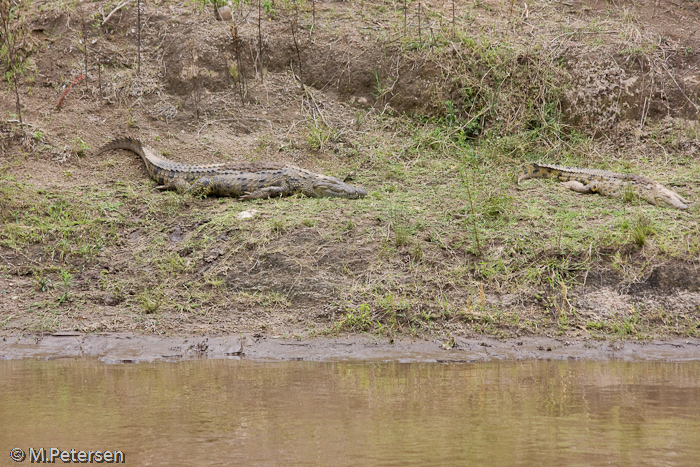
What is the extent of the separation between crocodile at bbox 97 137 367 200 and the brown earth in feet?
0.67

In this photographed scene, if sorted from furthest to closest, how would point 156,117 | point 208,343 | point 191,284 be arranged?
point 156,117 < point 191,284 < point 208,343

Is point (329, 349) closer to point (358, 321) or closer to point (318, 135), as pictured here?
point (358, 321)

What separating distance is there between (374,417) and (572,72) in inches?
263

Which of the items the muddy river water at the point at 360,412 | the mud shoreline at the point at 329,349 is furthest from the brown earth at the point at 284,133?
the muddy river water at the point at 360,412

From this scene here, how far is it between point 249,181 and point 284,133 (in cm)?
140

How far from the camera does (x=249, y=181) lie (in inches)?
283

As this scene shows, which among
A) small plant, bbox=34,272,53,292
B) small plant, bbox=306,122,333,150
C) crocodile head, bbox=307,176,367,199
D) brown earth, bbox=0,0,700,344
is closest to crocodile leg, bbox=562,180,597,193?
brown earth, bbox=0,0,700,344

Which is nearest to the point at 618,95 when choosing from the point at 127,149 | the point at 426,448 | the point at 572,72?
the point at 572,72

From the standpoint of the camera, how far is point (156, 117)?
8.38 metres

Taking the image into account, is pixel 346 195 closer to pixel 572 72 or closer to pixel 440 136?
pixel 440 136

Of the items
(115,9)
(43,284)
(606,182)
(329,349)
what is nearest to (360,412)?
(329,349)

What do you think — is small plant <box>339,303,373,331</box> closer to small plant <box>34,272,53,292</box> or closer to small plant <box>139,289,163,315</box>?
small plant <box>139,289,163,315</box>

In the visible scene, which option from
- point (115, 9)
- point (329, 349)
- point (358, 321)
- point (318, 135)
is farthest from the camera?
point (115, 9)

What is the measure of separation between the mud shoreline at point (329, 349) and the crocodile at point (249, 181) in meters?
2.44
